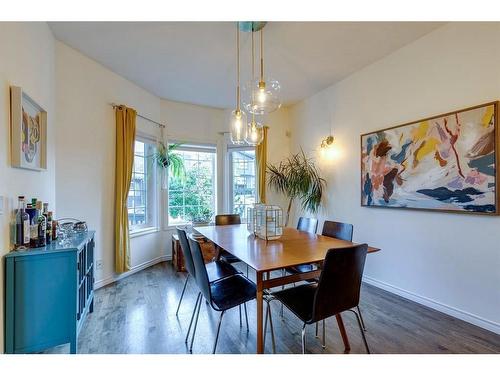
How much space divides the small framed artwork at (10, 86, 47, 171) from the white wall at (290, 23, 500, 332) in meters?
3.32

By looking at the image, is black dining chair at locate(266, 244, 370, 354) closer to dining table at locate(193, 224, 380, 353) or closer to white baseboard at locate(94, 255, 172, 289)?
dining table at locate(193, 224, 380, 353)

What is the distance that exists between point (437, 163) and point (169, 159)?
345 centimetres

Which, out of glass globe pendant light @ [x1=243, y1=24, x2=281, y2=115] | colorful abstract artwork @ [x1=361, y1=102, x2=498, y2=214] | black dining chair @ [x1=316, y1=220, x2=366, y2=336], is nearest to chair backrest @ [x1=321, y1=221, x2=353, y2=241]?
black dining chair @ [x1=316, y1=220, x2=366, y2=336]

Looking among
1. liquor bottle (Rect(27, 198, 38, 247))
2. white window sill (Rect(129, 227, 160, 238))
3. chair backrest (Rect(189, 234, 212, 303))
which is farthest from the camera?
white window sill (Rect(129, 227, 160, 238))

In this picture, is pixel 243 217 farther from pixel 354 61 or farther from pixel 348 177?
pixel 354 61

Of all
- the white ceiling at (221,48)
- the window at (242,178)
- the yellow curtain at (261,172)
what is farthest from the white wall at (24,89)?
the yellow curtain at (261,172)

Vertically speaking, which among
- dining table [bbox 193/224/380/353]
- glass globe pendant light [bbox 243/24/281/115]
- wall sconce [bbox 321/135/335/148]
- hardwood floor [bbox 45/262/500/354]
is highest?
glass globe pendant light [bbox 243/24/281/115]

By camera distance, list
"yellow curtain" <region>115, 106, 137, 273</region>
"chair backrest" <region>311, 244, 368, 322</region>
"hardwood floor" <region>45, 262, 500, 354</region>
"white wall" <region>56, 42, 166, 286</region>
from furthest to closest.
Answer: "yellow curtain" <region>115, 106, 137, 273</region>, "white wall" <region>56, 42, 166, 286</region>, "hardwood floor" <region>45, 262, 500, 354</region>, "chair backrest" <region>311, 244, 368, 322</region>

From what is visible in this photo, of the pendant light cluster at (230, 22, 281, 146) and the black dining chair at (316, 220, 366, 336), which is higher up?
the pendant light cluster at (230, 22, 281, 146)

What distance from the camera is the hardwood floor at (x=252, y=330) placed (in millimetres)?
1845

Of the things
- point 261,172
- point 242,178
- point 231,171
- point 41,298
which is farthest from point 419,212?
point 41,298

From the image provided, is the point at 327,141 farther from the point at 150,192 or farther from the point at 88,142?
the point at 88,142

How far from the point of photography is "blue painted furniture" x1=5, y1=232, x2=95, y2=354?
5.10 ft
